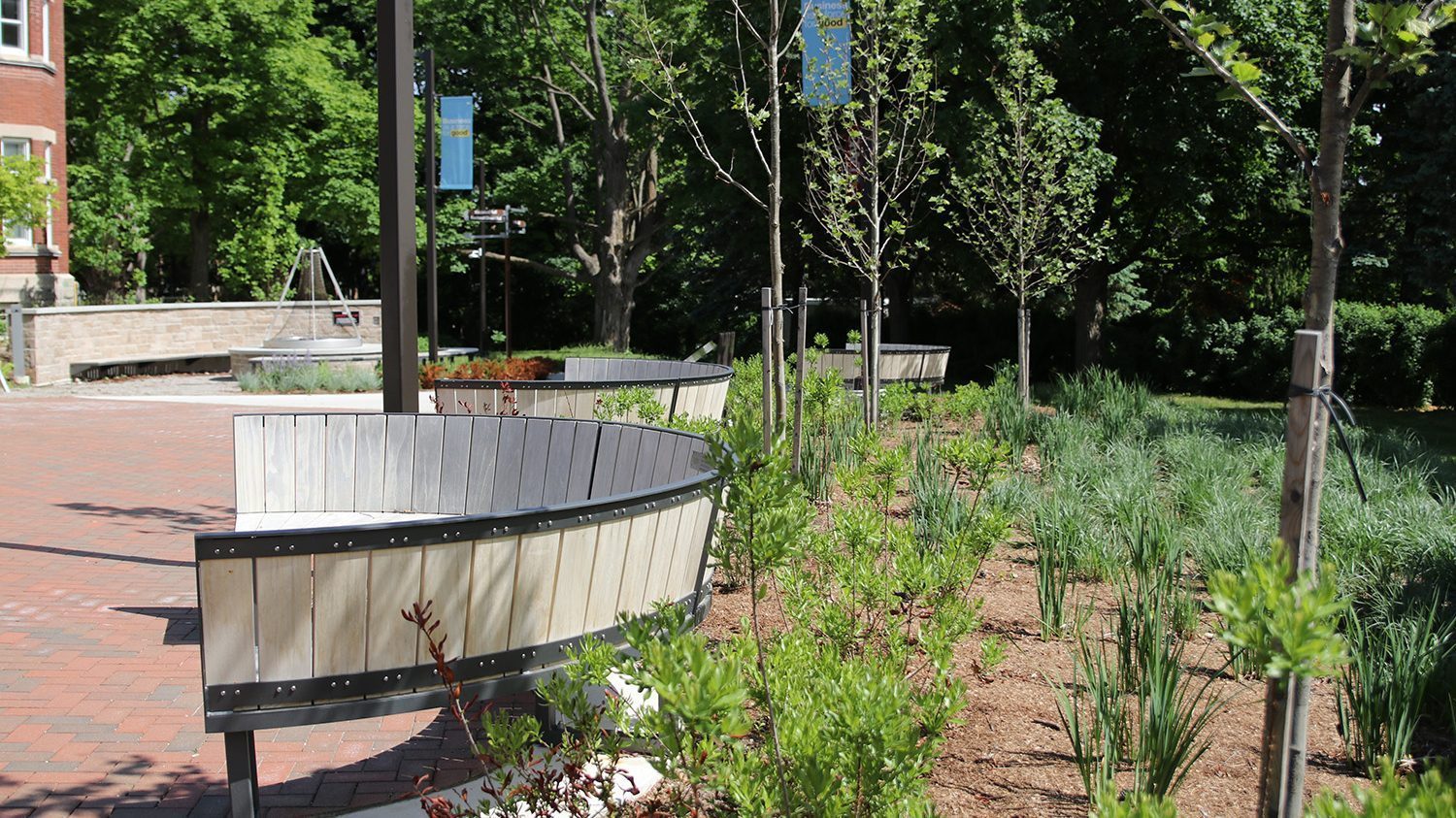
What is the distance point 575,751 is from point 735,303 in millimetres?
29332

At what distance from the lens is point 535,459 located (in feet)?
23.6

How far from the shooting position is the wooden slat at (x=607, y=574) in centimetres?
443

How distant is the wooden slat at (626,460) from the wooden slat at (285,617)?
282cm

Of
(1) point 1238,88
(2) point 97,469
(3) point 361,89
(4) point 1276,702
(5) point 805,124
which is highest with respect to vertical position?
(3) point 361,89

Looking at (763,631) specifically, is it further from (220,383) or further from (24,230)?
(24,230)

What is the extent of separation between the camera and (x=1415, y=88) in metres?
17.7

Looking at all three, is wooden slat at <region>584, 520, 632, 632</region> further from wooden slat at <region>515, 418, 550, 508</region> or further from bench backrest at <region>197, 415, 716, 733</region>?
wooden slat at <region>515, 418, 550, 508</region>

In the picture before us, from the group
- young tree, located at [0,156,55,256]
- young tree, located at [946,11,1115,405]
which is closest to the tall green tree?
young tree, located at [0,156,55,256]

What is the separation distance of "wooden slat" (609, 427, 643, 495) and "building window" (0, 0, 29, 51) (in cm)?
2611

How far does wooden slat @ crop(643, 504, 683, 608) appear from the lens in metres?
4.73

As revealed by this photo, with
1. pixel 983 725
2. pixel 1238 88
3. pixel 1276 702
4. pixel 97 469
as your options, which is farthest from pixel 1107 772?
pixel 97 469

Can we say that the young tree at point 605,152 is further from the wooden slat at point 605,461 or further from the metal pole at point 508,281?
the wooden slat at point 605,461

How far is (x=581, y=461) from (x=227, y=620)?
3.27 meters

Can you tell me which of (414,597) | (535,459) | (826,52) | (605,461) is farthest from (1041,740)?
(826,52)
